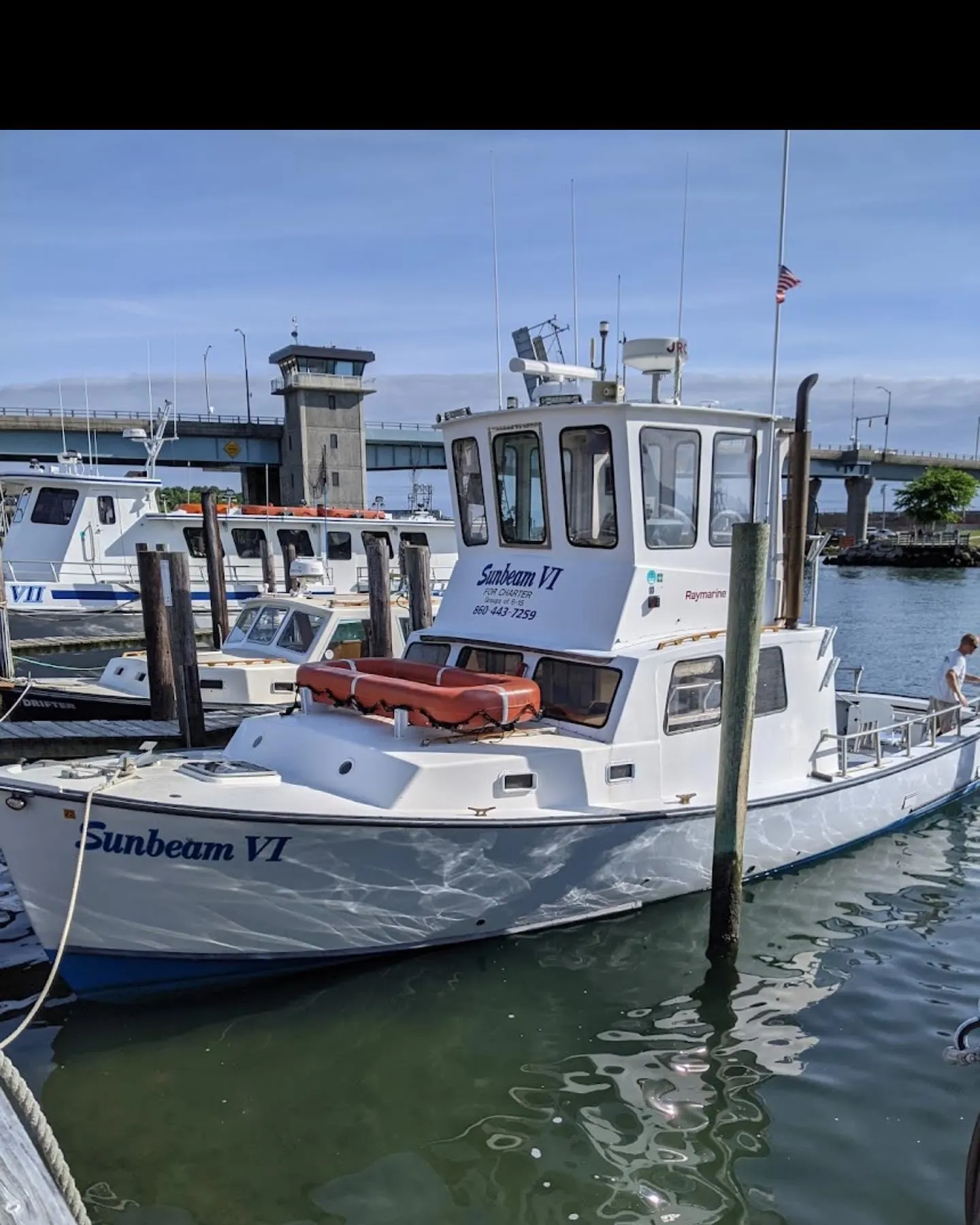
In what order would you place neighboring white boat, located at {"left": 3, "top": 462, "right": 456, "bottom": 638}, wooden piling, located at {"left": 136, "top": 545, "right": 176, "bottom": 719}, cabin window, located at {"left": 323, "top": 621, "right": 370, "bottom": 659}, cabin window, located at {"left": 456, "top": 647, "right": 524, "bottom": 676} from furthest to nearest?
1. neighboring white boat, located at {"left": 3, "top": 462, "right": 456, "bottom": 638}
2. cabin window, located at {"left": 323, "top": 621, "right": 370, "bottom": 659}
3. wooden piling, located at {"left": 136, "top": 545, "right": 176, "bottom": 719}
4. cabin window, located at {"left": 456, "top": 647, "right": 524, "bottom": 676}

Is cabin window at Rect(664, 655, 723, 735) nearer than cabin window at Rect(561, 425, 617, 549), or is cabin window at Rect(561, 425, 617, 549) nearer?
cabin window at Rect(664, 655, 723, 735)

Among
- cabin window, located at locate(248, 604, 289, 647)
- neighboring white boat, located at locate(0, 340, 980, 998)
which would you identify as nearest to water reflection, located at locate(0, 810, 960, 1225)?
neighboring white boat, located at locate(0, 340, 980, 998)

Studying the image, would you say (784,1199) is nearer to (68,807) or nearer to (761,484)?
(68,807)

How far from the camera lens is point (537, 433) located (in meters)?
8.41

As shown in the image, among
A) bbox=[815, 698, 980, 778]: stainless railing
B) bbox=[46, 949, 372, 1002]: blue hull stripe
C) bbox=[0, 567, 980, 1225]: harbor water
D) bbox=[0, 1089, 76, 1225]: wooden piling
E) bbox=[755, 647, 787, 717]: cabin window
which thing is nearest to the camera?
bbox=[0, 1089, 76, 1225]: wooden piling

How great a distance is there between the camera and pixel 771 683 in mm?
8734

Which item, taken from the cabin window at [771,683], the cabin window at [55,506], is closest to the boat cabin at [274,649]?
the cabin window at [771,683]

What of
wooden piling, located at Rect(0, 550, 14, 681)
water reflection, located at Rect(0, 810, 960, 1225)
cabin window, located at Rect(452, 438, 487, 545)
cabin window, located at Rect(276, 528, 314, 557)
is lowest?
water reflection, located at Rect(0, 810, 960, 1225)

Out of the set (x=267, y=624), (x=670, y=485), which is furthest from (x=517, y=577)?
(x=267, y=624)

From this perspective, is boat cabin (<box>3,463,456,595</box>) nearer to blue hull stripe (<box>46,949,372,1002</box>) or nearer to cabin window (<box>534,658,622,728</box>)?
cabin window (<box>534,658,622,728</box>)

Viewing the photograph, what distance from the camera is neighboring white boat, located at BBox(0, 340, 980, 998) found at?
640 centimetres

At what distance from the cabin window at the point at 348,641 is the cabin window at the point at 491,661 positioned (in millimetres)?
5226

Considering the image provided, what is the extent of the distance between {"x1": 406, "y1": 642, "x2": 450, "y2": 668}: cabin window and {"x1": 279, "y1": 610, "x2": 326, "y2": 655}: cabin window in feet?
15.8
